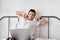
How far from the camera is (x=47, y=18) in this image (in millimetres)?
2494

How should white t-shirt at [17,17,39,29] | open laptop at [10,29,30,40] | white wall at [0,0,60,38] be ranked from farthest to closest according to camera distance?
white wall at [0,0,60,38] → white t-shirt at [17,17,39,29] → open laptop at [10,29,30,40]

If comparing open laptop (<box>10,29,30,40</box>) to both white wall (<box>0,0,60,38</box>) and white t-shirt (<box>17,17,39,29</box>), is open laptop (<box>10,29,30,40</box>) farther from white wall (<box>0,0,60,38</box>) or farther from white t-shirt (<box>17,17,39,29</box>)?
white wall (<box>0,0,60,38</box>)

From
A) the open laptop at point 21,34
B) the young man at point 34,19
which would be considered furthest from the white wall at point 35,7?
the open laptop at point 21,34

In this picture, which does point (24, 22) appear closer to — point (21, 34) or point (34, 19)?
point (34, 19)

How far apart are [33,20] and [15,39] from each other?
678mm

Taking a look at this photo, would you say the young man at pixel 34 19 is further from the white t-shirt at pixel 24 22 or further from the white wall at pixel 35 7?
the white wall at pixel 35 7

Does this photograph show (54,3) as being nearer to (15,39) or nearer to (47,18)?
(47,18)

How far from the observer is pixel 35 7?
8.20ft

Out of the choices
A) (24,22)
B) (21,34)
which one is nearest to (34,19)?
(24,22)

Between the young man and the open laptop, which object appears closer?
the open laptop

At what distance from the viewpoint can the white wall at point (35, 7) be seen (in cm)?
248

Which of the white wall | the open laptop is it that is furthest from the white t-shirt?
the open laptop

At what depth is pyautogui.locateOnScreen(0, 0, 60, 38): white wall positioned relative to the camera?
2482 mm

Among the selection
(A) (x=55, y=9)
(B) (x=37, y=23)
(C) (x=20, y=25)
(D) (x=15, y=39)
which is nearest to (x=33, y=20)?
(B) (x=37, y=23)
